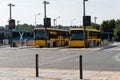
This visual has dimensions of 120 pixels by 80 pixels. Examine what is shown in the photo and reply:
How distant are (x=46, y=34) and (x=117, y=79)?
4324 cm

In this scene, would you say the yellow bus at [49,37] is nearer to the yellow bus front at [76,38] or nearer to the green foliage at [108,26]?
the yellow bus front at [76,38]

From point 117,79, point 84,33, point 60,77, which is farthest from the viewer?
point 84,33

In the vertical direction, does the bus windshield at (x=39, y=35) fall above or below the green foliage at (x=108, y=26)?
below

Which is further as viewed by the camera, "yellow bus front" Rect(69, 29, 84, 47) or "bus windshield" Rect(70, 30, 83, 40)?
"bus windshield" Rect(70, 30, 83, 40)

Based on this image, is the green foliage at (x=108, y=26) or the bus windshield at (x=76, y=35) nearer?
the bus windshield at (x=76, y=35)

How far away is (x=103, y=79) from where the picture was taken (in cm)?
1509

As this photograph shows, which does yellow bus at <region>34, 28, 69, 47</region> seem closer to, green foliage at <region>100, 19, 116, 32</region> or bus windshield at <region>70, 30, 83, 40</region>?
bus windshield at <region>70, 30, 83, 40</region>

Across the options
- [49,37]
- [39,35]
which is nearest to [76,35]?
[49,37]

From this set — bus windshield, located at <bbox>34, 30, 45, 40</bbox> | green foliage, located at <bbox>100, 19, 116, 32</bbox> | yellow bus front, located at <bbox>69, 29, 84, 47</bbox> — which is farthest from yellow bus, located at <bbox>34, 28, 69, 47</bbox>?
green foliage, located at <bbox>100, 19, 116, 32</bbox>

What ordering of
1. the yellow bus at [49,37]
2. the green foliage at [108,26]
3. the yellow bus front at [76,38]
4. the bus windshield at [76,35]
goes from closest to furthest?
the yellow bus front at [76,38]
the bus windshield at [76,35]
the yellow bus at [49,37]
the green foliage at [108,26]

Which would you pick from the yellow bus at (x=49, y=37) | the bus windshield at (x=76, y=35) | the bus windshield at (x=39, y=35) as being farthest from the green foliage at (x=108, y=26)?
the bus windshield at (x=76, y=35)

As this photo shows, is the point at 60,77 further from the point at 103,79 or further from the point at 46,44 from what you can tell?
the point at 46,44

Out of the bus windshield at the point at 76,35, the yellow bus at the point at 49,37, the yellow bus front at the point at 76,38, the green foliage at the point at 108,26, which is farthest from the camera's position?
the green foliage at the point at 108,26

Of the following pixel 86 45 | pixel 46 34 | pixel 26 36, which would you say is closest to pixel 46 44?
pixel 46 34
